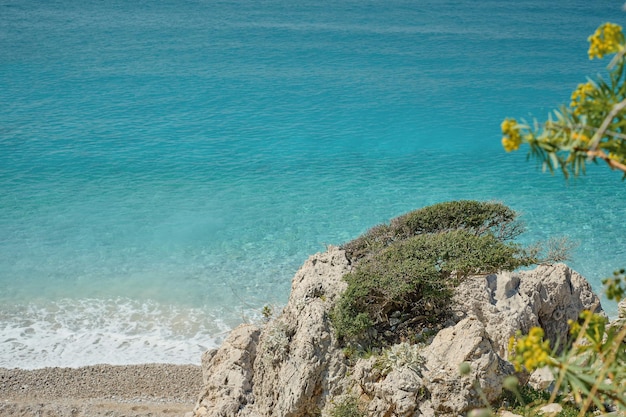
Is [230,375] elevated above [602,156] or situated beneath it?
situated beneath

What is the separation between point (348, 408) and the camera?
768 centimetres

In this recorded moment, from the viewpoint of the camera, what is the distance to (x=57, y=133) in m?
25.7

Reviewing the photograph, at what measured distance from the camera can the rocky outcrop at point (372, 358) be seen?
7.45 meters

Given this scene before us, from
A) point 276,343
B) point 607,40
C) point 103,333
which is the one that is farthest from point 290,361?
point 103,333

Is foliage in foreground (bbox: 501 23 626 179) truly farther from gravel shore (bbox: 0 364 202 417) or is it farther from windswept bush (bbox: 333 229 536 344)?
gravel shore (bbox: 0 364 202 417)

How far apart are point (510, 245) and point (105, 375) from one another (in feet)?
25.4

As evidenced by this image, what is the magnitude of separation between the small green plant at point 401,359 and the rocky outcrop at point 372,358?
1.3 inches

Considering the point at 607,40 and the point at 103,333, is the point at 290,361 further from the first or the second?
the point at 103,333

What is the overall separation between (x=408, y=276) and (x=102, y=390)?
6.72m

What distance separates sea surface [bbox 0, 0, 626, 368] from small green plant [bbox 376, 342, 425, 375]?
234 inches

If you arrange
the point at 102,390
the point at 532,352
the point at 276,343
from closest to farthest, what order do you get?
1. the point at 532,352
2. the point at 276,343
3. the point at 102,390

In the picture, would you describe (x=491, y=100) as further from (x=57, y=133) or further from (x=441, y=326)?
(x=441, y=326)

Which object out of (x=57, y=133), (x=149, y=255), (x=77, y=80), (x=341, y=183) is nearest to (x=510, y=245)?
(x=149, y=255)

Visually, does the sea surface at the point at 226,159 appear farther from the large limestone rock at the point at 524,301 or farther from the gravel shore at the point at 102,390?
the large limestone rock at the point at 524,301
